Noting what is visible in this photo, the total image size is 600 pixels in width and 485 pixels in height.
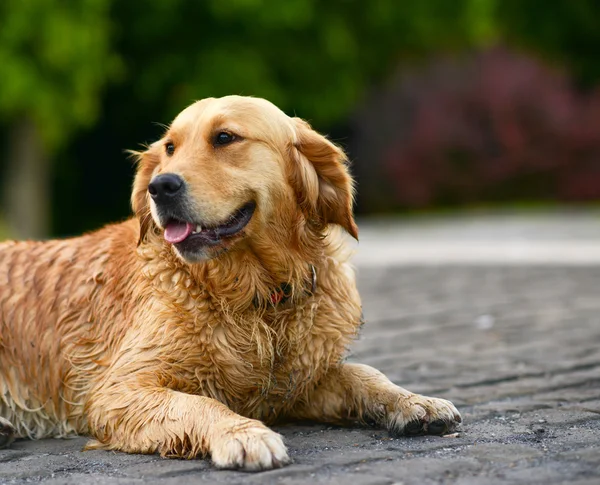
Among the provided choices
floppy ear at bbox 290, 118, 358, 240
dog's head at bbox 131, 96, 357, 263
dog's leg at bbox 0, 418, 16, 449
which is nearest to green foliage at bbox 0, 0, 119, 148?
dog's head at bbox 131, 96, 357, 263

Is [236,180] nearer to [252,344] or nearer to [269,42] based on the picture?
[252,344]

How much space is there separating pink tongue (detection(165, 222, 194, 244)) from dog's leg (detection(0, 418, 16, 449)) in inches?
45.7

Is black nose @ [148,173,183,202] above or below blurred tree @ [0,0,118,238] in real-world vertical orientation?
below

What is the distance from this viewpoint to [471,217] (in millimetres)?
23422

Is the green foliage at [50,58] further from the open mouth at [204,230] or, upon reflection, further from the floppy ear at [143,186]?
the open mouth at [204,230]

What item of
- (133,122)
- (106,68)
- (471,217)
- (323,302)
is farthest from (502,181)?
(323,302)

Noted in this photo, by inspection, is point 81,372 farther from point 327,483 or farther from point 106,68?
point 106,68

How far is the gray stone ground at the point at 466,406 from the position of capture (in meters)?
3.58

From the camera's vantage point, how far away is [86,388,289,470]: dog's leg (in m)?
3.69

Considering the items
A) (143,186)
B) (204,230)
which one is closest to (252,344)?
(204,230)

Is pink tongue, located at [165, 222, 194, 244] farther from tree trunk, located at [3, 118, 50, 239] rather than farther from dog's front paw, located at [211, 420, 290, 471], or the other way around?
tree trunk, located at [3, 118, 50, 239]

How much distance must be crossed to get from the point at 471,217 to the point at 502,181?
14.7 feet

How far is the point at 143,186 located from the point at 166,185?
696mm

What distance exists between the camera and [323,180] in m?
4.76
